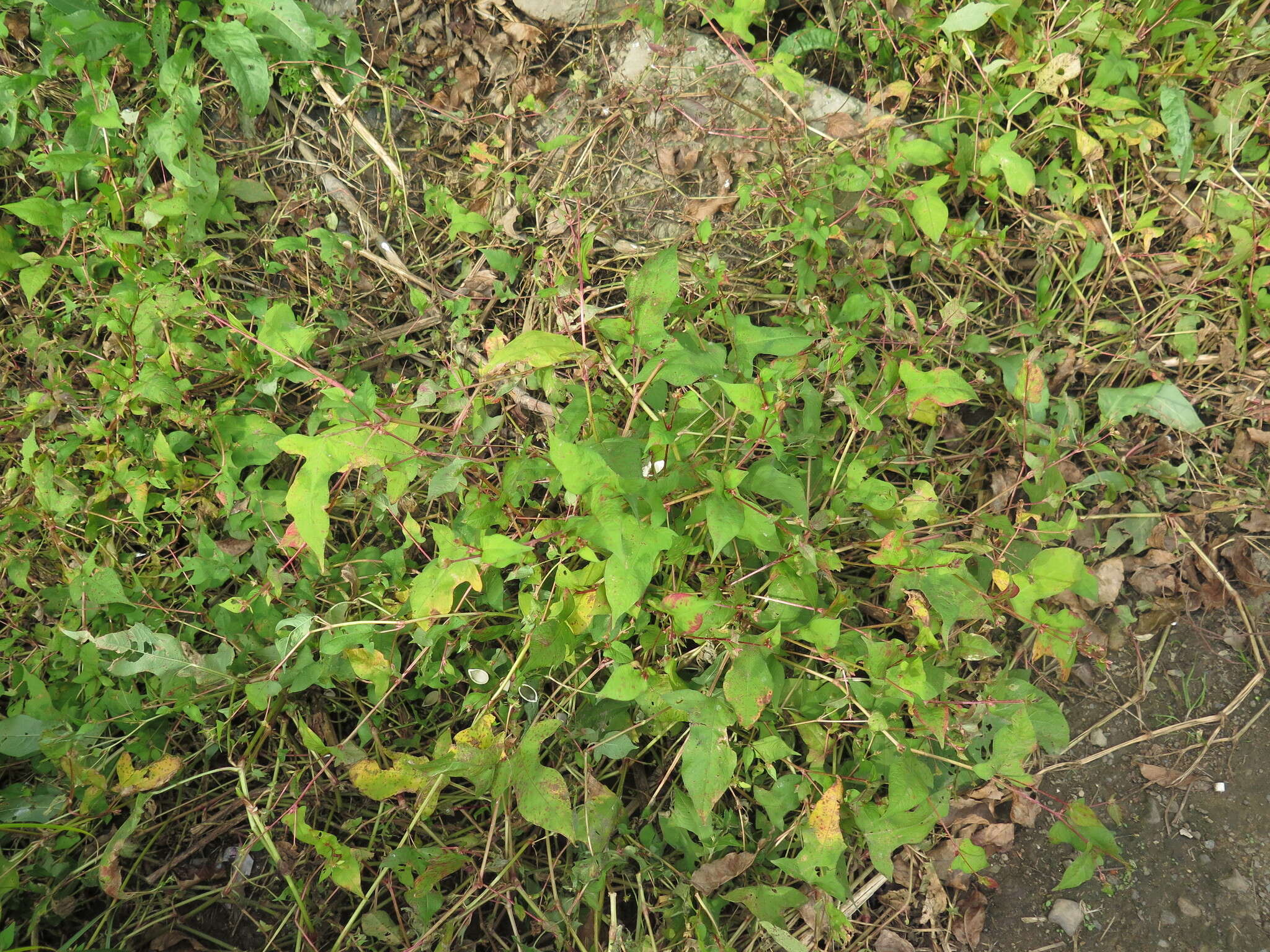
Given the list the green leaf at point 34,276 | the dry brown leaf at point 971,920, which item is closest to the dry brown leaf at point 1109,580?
the dry brown leaf at point 971,920

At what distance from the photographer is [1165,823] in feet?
6.89

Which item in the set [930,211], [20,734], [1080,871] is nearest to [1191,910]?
[1080,871]

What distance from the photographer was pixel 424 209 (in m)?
2.46

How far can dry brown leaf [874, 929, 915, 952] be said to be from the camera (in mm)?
1988

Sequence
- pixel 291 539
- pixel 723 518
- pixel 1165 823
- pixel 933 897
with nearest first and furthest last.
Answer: pixel 723 518 < pixel 291 539 < pixel 933 897 < pixel 1165 823

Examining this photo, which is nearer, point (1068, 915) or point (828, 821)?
point (828, 821)

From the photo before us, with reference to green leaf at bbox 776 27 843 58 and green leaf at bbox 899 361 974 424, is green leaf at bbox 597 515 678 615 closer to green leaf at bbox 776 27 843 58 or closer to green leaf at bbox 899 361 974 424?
green leaf at bbox 899 361 974 424

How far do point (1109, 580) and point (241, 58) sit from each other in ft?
9.24

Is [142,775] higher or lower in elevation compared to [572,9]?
lower

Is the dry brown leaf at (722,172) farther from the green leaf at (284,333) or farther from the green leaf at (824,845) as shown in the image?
the green leaf at (824,845)

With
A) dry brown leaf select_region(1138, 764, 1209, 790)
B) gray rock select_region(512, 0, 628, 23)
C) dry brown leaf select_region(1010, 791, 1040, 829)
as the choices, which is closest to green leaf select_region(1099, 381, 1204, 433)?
dry brown leaf select_region(1138, 764, 1209, 790)

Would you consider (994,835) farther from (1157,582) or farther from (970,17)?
(970,17)

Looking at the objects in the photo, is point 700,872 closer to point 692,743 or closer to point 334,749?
point 692,743

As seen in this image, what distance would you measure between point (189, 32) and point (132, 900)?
2.40 metres
